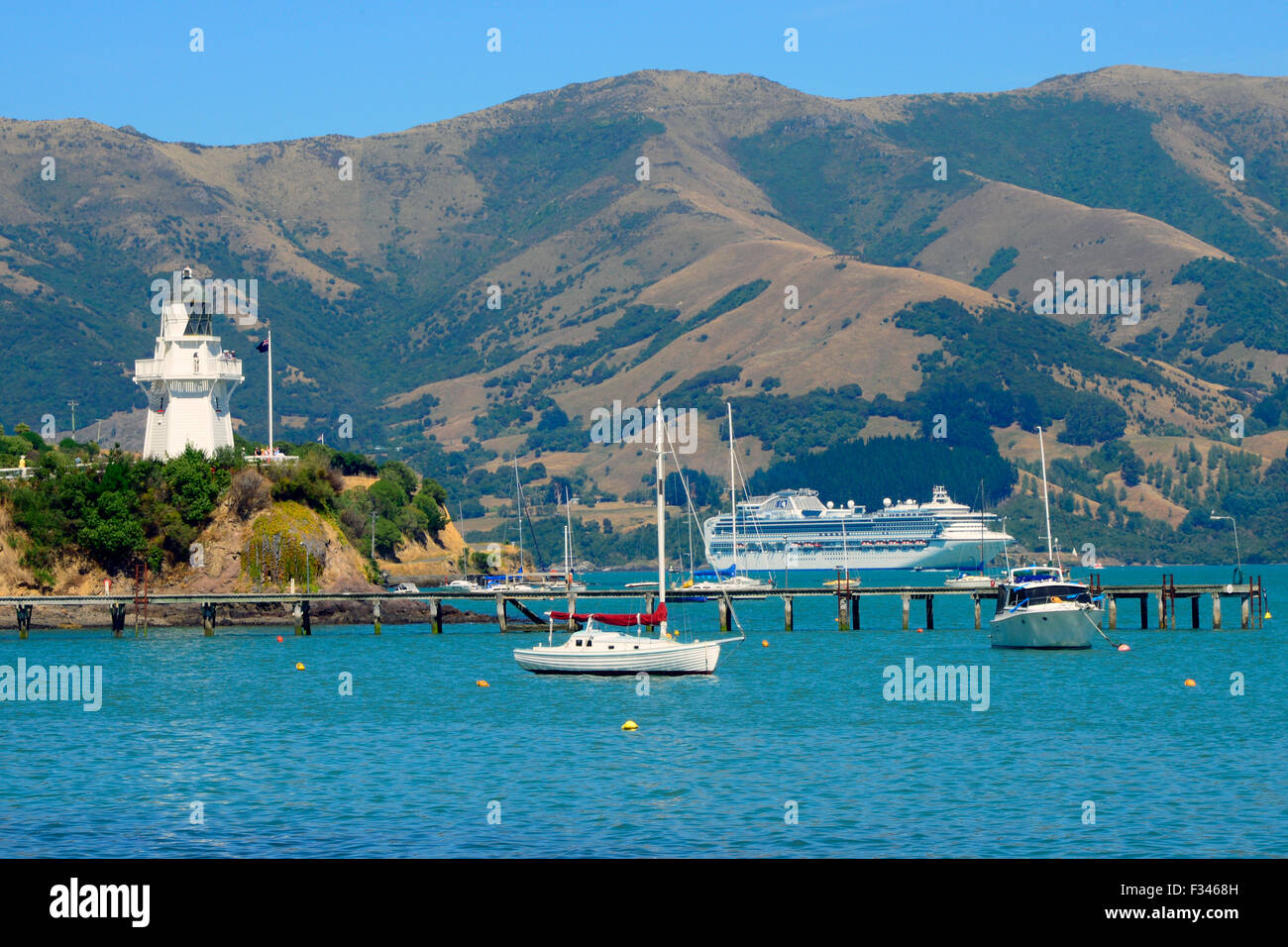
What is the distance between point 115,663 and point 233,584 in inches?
1367

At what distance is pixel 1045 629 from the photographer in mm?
84188

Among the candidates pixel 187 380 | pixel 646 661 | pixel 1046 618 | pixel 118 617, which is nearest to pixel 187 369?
pixel 187 380

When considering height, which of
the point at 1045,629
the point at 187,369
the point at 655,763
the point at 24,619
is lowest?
the point at 655,763

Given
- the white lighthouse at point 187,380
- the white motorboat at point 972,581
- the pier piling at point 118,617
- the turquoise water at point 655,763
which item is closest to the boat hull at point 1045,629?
the turquoise water at point 655,763

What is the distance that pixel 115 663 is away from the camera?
81.6 meters

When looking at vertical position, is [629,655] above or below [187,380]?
below

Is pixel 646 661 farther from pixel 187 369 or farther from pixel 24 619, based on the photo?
pixel 187 369

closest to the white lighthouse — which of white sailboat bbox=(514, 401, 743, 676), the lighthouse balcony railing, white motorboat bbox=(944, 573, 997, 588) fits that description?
the lighthouse balcony railing

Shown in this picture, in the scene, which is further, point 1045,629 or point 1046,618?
point 1045,629

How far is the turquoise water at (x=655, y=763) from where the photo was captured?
31.8m

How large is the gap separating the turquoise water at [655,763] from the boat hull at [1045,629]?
258 centimetres

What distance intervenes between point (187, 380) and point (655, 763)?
274 feet
